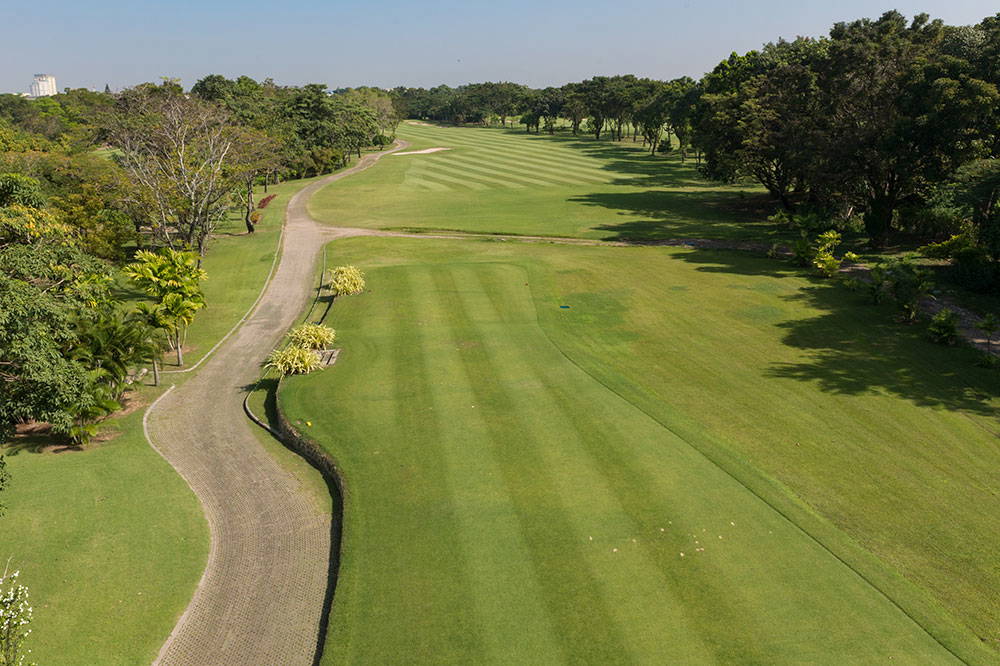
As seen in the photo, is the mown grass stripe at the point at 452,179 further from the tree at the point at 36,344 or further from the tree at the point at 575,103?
the tree at the point at 575,103

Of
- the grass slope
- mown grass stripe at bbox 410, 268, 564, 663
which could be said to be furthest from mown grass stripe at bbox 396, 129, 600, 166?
the grass slope

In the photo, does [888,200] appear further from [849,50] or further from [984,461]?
[984,461]

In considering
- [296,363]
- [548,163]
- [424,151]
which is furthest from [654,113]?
[296,363]

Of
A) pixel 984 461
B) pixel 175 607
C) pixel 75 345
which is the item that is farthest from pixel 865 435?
pixel 75 345

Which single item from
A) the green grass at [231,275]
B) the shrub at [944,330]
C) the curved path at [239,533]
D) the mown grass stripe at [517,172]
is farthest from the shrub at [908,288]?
the mown grass stripe at [517,172]

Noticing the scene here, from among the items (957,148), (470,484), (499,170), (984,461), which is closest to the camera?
(470,484)

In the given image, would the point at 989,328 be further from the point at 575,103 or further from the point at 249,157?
the point at 575,103

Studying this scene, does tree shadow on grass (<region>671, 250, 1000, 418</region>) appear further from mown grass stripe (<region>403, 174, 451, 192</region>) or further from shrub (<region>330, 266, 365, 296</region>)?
mown grass stripe (<region>403, 174, 451, 192</region>)
